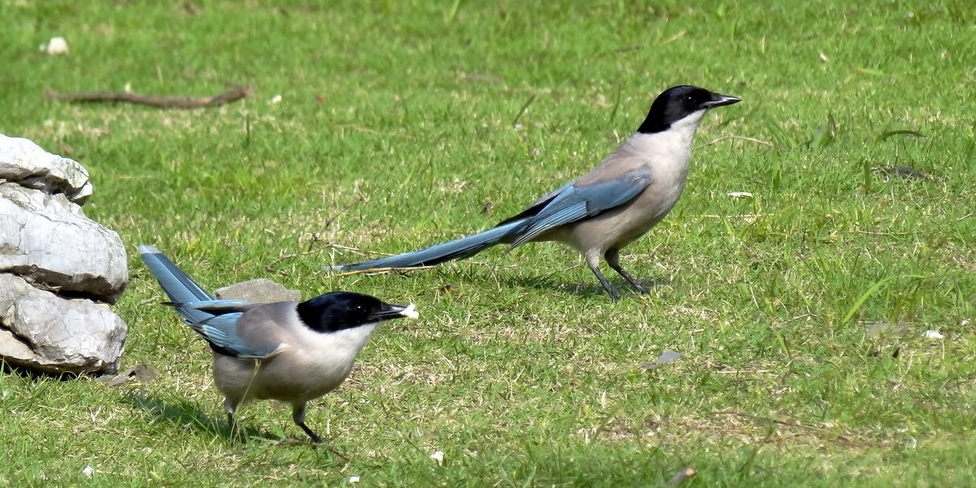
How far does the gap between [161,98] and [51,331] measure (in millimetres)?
5313

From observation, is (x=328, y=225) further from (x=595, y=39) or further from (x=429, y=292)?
(x=595, y=39)

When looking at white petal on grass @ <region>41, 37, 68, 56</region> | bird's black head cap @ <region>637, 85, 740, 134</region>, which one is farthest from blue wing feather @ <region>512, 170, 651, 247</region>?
white petal on grass @ <region>41, 37, 68, 56</region>

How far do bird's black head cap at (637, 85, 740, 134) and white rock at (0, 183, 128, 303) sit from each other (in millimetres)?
2633

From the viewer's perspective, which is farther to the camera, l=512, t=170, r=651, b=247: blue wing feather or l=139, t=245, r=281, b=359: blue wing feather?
l=512, t=170, r=651, b=247: blue wing feather

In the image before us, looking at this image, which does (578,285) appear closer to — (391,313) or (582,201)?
(582,201)

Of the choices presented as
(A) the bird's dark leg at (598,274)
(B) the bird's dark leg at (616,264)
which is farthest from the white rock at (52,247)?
(B) the bird's dark leg at (616,264)

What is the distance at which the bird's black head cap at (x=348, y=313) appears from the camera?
15.7ft

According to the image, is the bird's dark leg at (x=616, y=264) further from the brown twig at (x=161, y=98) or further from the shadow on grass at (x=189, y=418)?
the brown twig at (x=161, y=98)

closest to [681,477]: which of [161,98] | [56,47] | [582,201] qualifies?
[582,201]

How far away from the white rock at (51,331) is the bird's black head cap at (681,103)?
2.73m

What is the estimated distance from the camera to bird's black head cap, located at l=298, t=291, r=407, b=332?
4777 millimetres

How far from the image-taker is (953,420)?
15.4 feet

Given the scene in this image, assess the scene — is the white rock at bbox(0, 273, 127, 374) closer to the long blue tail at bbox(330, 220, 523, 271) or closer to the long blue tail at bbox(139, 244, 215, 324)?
the long blue tail at bbox(139, 244, 215, 324)

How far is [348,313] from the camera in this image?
4777 mm
